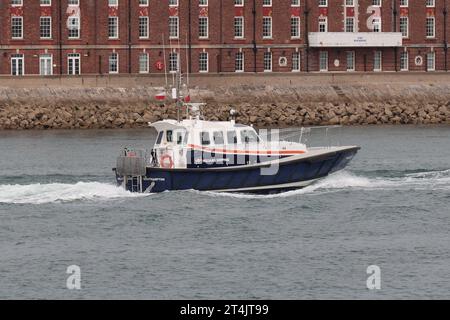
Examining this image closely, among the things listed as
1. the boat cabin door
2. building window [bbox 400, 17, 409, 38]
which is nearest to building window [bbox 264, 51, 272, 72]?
building window [bbox 400, 17, 409, 38]

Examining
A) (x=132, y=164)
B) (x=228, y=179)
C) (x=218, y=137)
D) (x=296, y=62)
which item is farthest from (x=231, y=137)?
(x=296, y=62)

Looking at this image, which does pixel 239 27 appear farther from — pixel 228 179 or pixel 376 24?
pixel 228 179

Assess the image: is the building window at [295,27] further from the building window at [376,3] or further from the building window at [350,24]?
the building window at [376,3]

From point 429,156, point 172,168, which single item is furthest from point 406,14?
point 172,168

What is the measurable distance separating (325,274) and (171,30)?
69.8 metres

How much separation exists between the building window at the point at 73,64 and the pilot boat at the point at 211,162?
55.1 meters

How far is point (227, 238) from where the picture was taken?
1957 inches

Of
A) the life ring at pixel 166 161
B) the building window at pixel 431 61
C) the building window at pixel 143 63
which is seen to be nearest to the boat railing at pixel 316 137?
the building window at pixel 143 63

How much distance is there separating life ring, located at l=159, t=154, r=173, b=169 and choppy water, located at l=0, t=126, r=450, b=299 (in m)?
1.09

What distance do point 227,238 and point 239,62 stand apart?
65.7m

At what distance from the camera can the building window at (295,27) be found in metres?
115

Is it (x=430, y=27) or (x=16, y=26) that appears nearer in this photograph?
(x=16, y=26)

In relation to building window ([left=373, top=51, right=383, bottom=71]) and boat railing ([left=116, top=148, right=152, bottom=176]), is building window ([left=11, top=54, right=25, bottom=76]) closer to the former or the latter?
building window ([left=373, top=51, right=383, bottom=71])
